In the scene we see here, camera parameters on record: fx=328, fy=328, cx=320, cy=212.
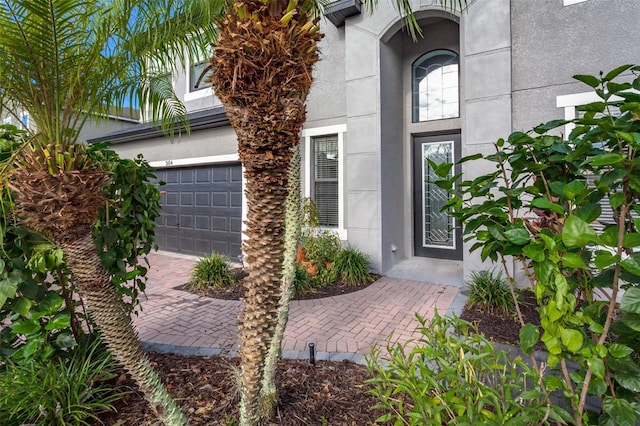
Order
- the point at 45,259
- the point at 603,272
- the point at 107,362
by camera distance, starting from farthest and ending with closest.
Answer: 1. the point at 107,362
2. the point at 45,259
3. the point at 603,272

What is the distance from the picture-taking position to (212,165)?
30.5 ft

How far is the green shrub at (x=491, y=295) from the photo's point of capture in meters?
4.74

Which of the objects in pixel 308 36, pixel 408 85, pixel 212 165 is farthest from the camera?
pixel 212 165

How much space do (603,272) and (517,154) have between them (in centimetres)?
79

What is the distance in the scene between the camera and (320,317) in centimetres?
488

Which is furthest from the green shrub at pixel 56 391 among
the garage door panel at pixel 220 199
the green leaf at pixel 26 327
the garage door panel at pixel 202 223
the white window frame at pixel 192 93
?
the white window frame at pixel 192 93

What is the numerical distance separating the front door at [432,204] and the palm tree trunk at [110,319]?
6.42 m

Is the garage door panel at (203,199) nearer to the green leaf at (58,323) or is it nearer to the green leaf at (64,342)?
the green leaf at (64,342)

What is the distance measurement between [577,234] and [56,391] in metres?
3.51

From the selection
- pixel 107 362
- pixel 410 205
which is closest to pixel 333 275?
pixel 410 205

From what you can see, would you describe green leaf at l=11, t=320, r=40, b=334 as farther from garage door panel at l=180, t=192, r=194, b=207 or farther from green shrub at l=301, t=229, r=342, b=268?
garage door panel at l=180, t=192, r=194, b=207

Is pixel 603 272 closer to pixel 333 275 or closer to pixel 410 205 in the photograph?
pixel 333 275

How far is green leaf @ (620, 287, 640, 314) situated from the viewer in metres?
1.33

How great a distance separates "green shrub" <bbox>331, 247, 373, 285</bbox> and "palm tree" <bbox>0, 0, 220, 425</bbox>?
4.43m
